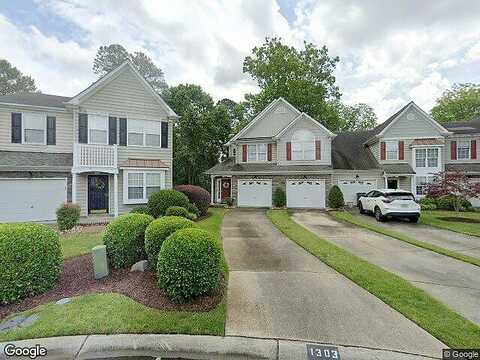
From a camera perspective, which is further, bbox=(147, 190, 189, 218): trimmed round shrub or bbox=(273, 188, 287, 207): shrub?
bbox=(273, 188, 287, 207): shrub

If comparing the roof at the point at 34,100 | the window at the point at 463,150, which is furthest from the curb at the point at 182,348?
the window at the point at 463,150

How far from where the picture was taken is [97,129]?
47.4ft

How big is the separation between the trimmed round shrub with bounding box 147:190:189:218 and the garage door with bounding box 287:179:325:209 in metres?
10.3

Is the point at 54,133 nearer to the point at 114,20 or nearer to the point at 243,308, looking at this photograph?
the point at 114,20

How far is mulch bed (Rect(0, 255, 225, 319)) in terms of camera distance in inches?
174

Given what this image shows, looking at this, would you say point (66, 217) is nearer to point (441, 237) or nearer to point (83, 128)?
point (83, 128)

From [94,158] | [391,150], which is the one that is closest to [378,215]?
[391,150]

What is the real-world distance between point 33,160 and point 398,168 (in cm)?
2363

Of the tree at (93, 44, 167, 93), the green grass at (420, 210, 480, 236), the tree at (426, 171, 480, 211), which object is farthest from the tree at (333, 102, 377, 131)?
the tree at (93, 44, 167, 93)

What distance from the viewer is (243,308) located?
14.3ft

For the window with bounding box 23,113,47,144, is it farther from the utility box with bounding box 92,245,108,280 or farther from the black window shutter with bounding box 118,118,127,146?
the utility box with bounding box 92,245,108,280

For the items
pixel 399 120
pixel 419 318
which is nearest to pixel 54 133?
pixel 419 318

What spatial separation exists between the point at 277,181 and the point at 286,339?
697 inches

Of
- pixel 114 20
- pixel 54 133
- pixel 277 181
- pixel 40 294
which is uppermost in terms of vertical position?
pixel 114 20
